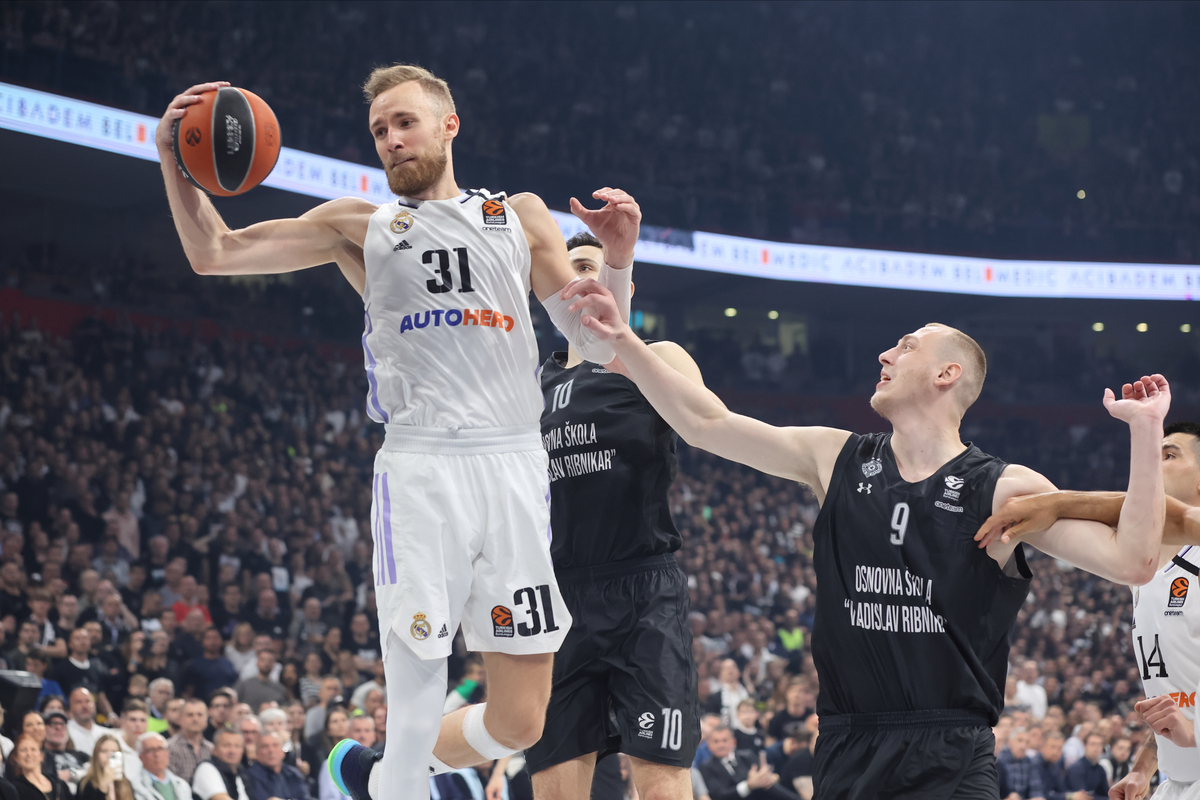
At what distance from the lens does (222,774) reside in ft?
26.6

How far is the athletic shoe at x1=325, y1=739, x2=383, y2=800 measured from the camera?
13.3ft

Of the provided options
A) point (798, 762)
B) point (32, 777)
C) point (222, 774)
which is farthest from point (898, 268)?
point (32, 777)

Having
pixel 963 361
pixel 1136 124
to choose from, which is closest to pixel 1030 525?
pixel 963 361

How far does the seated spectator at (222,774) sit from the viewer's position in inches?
315

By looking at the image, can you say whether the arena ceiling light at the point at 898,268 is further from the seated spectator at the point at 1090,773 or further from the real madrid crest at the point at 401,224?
the real madrid crest at the point at 401,224

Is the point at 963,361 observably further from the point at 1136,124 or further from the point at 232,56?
the point at 1136,124

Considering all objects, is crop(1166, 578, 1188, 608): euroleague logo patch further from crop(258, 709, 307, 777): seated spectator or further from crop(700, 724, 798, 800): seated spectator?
crop(258, 709, 307, 777): seated spectator

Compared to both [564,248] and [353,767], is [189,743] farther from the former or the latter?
[564,248]

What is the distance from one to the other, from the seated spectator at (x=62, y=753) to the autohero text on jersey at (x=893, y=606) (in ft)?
19.8

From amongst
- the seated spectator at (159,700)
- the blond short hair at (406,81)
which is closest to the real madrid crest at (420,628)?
the blond short hair at (406,81)

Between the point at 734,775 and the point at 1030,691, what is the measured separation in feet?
18.7

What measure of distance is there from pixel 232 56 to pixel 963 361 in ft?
57.2

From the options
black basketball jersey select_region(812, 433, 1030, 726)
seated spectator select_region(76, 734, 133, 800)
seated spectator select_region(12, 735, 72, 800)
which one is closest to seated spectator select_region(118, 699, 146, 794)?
seated spectator select_region(76, 734, 133, 800)

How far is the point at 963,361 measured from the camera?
12.8ft
